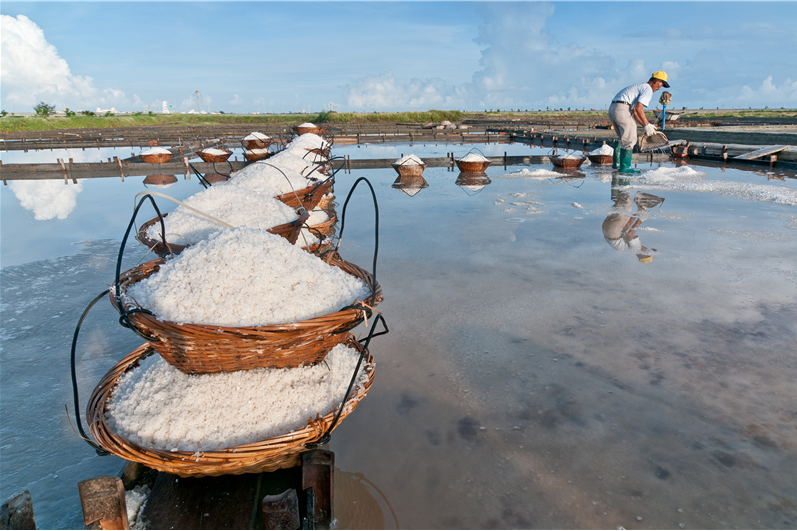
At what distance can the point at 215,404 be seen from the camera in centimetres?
168

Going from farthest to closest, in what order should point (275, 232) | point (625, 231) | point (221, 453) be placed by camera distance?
point (625, 231)
point (275, 232)
point (221, 453)

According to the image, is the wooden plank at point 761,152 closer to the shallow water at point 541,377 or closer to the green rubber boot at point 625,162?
the green rubber boot at point 625,162

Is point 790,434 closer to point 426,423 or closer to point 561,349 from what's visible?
→ point 561,349

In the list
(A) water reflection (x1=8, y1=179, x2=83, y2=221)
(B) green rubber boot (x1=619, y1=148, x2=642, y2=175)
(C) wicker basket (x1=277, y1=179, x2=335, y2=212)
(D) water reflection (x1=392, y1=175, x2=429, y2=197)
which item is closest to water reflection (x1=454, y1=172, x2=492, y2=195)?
(D) water reflection (x1=392, y1=175, x2=429, y2=197)

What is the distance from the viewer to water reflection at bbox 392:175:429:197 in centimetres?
897

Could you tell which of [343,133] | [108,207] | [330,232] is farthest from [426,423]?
[343,133]

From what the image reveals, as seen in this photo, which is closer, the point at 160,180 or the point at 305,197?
the point at 305,197

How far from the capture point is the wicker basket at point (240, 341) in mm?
1540

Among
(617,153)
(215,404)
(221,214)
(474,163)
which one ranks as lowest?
(215,404)

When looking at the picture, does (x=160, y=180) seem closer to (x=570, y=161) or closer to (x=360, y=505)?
(x=570, y=161)

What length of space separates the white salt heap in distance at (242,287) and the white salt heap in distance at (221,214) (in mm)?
901

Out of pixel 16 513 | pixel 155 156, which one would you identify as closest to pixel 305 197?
pixel 16 513

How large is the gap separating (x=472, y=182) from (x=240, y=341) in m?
8.59

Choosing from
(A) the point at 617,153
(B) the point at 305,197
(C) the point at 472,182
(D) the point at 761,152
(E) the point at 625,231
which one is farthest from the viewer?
(D) the point at 761,152
